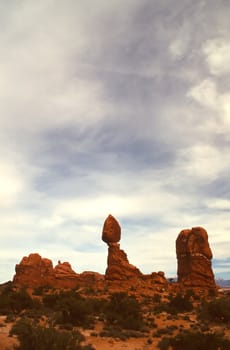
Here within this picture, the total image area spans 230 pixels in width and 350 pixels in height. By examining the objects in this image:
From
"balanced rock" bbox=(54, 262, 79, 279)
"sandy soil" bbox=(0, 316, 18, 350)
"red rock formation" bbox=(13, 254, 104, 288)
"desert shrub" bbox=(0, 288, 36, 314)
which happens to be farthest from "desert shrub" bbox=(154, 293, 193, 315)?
"balanced rock" bbox=(54, 262, 79, 279)

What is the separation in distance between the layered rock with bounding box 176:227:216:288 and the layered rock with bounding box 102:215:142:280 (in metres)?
7.02

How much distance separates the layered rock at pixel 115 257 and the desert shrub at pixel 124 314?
24.0 meters

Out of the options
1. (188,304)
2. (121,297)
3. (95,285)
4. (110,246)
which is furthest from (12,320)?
(110,246)

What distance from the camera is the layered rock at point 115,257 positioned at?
54.1 meters

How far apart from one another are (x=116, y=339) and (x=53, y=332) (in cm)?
770

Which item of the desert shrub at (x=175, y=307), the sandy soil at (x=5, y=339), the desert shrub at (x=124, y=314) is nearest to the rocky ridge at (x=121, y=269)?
the desert shrub at (x=175, y=307)

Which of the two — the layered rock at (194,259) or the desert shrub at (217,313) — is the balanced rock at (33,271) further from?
the desert shrub at (217,313)

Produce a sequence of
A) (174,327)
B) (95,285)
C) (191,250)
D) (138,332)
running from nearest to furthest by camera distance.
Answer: (138,332) < (174,327) < (95,285) < (191,250)

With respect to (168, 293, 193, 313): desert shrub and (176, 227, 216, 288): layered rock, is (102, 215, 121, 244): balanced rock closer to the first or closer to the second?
(176, 227, 216, 288): layered rock

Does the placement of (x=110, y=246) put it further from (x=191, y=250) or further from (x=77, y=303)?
(x=77, y=303)

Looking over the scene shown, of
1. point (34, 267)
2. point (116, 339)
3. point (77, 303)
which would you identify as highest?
point (34, 267)

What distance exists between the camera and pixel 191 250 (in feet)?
180

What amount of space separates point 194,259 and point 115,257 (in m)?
12.1

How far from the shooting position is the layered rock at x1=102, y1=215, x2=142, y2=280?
54.1m
